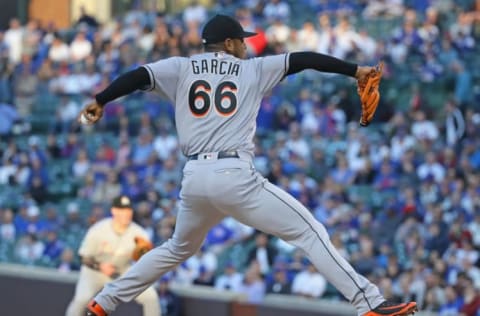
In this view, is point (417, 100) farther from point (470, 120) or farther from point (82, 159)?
point (82, 159)

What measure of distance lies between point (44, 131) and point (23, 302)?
8.74 metres

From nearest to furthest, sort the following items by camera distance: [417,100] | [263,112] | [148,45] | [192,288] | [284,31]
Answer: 1. [192,288]
2. [417,100]
3. [263,112]
4. [284,31]
5. [148,45]

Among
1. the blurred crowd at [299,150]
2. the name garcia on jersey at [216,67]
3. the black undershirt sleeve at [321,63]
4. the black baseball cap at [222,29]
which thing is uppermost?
the black baseball cap at [222,29]

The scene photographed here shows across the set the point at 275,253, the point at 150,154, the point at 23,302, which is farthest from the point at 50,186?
the point at 23,302

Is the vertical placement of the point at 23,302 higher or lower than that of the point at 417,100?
lower

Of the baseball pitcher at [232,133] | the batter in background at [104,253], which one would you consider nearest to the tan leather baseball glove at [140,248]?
the batter in background at [104,253]

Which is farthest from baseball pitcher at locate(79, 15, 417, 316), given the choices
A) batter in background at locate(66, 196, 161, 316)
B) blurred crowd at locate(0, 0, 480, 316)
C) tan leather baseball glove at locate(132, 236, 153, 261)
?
blurred crowd at locate(0, 0, 480, 316)

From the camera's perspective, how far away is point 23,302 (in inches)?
520

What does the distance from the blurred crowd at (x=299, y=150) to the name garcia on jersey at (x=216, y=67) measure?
20.6ft

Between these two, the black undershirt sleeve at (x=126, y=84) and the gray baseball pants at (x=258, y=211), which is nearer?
the gray baseball pants at (x=258, y=211)

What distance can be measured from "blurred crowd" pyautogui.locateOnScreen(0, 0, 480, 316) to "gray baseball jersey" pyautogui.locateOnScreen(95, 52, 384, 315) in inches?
234

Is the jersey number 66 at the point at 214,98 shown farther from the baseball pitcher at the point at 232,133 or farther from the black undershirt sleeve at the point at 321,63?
the black undershirt sleeve at the point at 321,63

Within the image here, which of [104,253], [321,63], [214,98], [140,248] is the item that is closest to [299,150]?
[104,253]

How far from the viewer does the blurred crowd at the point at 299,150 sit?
49.1 ft
